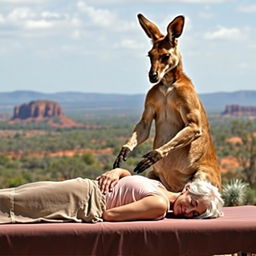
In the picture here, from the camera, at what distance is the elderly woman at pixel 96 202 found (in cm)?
545

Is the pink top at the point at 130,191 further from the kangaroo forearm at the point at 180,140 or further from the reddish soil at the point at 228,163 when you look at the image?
the reddish soil at the point at 228,163

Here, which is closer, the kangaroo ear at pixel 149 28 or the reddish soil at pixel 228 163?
the kangaroo ear at pixel 149 28

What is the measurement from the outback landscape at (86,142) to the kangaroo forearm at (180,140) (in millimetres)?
2403

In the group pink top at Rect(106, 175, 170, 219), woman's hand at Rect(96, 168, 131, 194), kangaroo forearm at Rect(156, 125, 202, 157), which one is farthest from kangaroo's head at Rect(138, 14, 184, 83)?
pink top at Rect(106, 175, 170, 219)

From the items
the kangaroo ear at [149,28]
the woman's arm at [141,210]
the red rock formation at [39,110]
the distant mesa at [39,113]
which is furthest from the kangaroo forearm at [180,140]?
the red rock formation at [39,110]

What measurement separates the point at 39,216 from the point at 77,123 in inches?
3800

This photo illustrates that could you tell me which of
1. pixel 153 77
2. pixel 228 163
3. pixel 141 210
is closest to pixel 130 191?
pixel 141 210

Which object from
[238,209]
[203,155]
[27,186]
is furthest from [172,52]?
[27,186]

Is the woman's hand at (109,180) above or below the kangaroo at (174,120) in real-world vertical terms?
below

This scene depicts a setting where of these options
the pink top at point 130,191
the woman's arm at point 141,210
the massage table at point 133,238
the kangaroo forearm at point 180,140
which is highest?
the kangaroo forearm at point 180,140

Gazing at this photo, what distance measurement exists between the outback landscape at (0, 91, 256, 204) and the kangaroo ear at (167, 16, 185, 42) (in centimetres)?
231

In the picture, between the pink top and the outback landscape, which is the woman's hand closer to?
the pink top

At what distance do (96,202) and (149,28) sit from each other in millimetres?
1752

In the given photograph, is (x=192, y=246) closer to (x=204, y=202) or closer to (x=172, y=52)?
(x=204, y=202)
